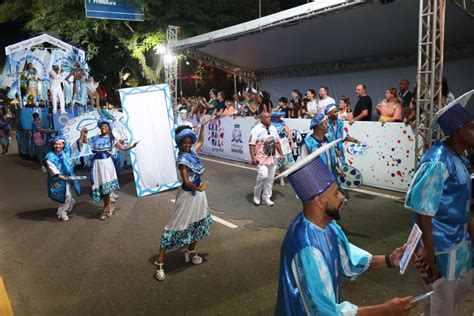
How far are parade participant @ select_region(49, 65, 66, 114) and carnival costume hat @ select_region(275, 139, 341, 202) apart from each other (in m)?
14.0

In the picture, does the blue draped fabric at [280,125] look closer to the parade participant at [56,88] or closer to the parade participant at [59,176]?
the parade participant at [59,176]

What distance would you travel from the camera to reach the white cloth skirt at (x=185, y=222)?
16.7ft

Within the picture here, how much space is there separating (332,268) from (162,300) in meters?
2.95

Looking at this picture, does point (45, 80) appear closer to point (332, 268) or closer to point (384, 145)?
point (384, 145)

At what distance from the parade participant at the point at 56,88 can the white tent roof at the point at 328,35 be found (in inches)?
170

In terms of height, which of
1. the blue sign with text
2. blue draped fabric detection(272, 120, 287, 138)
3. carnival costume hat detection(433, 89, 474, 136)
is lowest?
blue draped fabric detection(272, 120, 287, 138)

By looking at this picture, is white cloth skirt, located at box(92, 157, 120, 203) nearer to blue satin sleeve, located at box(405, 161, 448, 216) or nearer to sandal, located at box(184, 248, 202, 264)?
sandal, located at box(184, 248, 202, 264)

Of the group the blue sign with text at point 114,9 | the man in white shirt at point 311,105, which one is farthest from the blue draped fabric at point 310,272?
the blue sign with text at point 114,9

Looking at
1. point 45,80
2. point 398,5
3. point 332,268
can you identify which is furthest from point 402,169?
point 45,80

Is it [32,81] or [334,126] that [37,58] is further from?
[334,126]

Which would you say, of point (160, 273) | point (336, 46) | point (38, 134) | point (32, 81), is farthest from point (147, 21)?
point (160, 273)

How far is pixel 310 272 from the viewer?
1908mm

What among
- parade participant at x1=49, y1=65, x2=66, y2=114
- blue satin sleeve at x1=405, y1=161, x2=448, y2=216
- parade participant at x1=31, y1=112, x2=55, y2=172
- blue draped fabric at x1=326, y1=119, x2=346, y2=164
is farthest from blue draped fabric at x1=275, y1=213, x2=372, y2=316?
parade participant at x1=31, y1=112, x2=55, y2=172

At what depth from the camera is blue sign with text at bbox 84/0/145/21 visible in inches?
601
